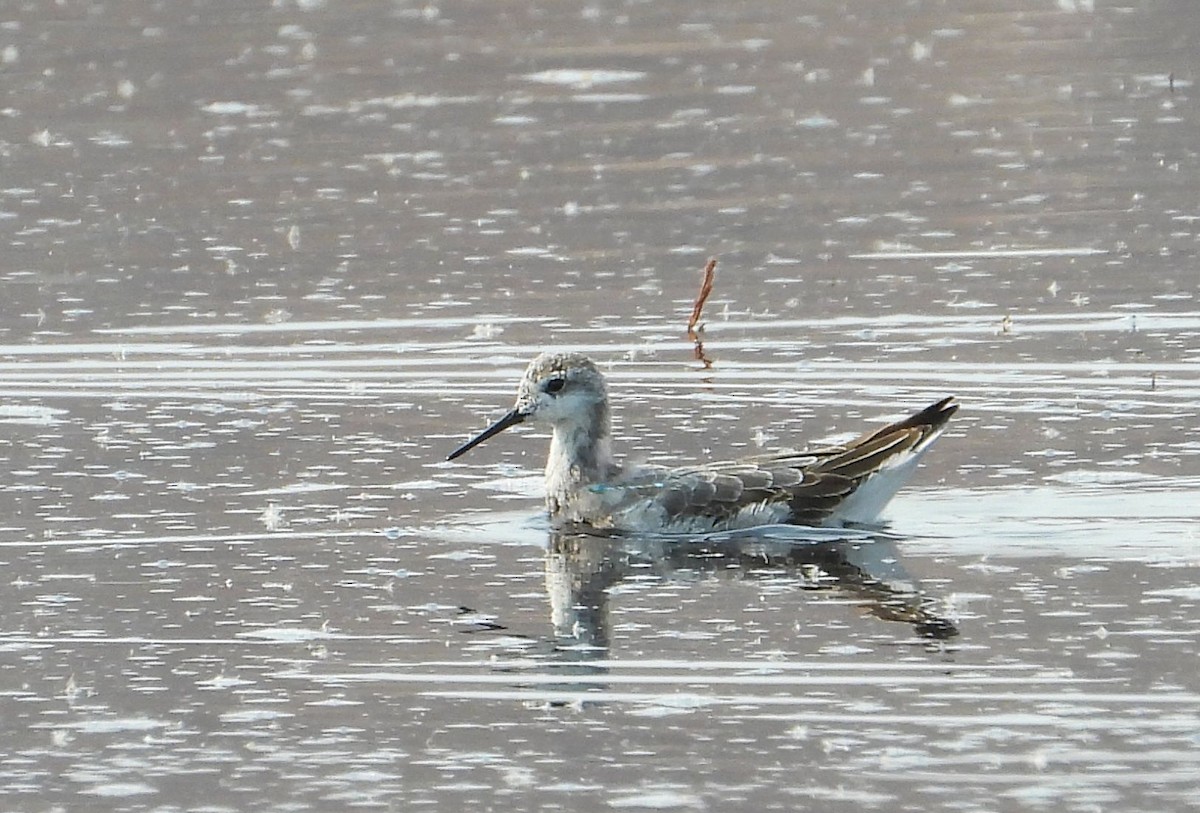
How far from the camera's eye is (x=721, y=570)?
10.1 m

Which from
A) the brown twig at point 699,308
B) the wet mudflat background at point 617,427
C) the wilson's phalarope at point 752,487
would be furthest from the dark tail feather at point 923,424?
the brown twig at point 699,308

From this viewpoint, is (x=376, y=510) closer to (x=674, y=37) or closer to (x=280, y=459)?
(x=280, y=459)

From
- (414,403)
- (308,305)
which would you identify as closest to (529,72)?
(308,305)

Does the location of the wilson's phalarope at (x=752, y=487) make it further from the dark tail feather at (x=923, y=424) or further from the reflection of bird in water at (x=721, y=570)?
the reflection of bird in water at (x=721, y=570)

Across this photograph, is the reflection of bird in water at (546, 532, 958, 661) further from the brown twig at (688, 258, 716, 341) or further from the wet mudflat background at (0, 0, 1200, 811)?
the brown twig at (688, 258, 716, 341)

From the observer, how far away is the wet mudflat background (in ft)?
26.1

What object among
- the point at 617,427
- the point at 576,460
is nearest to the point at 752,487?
the point at 576,460

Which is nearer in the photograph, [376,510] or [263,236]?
[376,510]

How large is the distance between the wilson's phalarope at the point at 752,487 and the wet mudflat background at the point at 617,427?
189mm

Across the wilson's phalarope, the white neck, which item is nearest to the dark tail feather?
the wilson's phalarope

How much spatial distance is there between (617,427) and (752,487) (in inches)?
64.9

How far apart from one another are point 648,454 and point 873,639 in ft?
9.85

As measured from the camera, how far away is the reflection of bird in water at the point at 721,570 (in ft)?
30.2

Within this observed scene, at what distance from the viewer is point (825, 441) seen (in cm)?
1190
